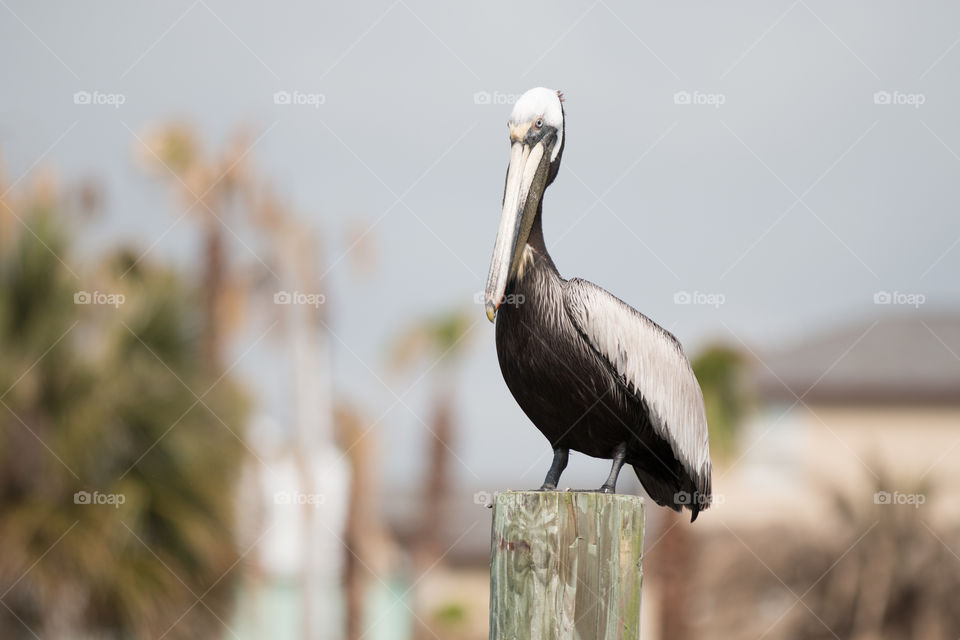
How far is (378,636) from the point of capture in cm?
3203

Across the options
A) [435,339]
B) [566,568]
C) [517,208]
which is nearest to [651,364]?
[517,208]

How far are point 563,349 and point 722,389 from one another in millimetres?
12704

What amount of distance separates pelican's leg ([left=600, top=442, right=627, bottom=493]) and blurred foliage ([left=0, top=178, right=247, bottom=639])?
7026 millimetres

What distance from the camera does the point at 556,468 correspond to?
16.7ft

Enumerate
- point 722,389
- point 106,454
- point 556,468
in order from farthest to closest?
point 722,389 < point 106,454 < point 556,468

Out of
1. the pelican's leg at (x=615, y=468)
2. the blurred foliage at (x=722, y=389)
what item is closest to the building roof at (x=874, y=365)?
the blurred foliage at (x=722, y=389)

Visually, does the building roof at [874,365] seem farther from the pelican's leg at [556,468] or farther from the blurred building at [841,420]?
the pelican's leg at [556,468]

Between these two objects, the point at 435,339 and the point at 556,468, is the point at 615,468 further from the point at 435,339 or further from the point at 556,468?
the point at 435,339

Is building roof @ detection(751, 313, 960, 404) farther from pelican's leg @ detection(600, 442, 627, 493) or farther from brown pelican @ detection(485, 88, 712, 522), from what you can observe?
pelican's leg @ detection(600, 442, 627, 493)

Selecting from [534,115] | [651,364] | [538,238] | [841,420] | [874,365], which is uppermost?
→ [874,365]

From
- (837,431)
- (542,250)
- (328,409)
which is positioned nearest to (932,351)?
(837,431)

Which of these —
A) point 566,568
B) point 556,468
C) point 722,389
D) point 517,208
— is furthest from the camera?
point 722,389

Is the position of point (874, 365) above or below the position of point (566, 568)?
above

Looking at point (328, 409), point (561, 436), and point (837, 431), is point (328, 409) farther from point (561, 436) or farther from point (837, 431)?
point (561, 436)
